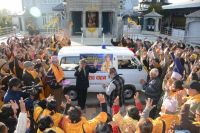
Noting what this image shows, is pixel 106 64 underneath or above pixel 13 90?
underneath

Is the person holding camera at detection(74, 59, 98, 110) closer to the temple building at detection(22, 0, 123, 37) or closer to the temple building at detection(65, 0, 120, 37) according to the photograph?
the temple building at detection(22, 0, 123, 37)

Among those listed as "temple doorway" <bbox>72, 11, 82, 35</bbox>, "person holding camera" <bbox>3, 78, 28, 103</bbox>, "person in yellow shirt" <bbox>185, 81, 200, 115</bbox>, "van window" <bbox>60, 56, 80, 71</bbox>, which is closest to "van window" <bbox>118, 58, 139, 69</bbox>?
"van window" <bbox>60, 56, 80, 71</bbox>

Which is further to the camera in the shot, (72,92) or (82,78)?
(72,92)

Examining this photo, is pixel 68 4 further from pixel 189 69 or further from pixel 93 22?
pixel 189 69

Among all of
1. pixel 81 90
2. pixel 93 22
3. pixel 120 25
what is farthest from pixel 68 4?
pixel 81 90

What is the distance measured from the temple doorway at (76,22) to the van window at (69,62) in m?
24.8

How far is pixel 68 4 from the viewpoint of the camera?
31594mm

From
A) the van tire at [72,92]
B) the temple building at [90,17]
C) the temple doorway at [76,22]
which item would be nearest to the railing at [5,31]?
the temple building at [90,17]

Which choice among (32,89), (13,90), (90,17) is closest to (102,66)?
(32,89)

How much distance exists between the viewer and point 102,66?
30.8ft

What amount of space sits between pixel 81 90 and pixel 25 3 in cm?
3808

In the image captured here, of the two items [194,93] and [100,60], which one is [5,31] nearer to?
[100,60]

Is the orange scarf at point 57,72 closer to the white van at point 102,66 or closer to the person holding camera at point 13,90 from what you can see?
the white van at point 102,66

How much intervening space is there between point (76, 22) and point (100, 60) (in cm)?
2550
